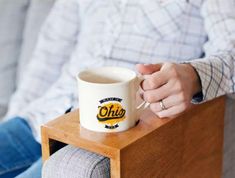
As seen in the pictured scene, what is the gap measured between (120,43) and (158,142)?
1.51ft

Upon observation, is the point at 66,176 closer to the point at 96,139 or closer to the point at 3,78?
the point at 96,139

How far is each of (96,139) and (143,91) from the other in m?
0.15

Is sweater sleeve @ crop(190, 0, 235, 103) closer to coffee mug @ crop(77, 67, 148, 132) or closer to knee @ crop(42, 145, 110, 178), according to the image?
coffee mug @ crop(77, 67, 148, 132)

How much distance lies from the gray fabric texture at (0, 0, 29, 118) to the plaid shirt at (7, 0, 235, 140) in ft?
0.28

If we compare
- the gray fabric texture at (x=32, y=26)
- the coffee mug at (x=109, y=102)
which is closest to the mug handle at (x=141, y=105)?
the coffee mug at (x=109, y=102)

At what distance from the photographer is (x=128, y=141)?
0.92 meters

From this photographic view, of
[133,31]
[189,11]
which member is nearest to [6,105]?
[133,31]

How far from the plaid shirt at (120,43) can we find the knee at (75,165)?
0.29 meters

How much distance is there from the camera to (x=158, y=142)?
0.99 meters

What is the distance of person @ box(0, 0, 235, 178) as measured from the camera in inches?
40.9

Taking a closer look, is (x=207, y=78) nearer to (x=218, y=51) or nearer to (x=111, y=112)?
(x=218, y=51)

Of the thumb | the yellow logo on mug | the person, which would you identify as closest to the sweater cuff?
the person

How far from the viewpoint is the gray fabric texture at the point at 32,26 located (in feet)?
5.58

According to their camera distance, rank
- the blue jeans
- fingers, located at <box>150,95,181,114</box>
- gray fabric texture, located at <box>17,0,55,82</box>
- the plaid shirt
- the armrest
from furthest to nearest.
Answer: gray fabric texture, located at <box>17,0,55,82</box>
the blue jeans
the plaid shirt
fingers, located at <box>150,95,181,114</box>
the armrest
